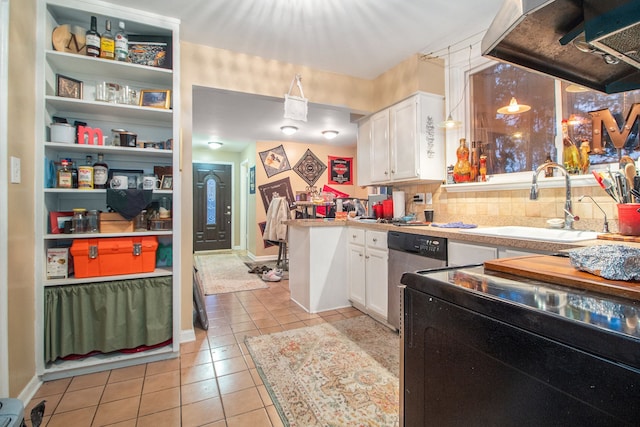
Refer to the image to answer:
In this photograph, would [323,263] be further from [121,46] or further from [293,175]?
[293,175]

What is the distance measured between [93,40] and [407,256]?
2.66 metres

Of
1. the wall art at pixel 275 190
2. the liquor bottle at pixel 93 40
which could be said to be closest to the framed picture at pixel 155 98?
the liquor bottle at pixel 93 40

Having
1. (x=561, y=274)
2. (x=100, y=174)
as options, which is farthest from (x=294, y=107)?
(x=561, y=274)

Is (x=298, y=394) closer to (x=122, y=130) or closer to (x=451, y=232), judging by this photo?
(x=451, y=232)

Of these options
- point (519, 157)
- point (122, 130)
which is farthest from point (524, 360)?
point (122, 130)

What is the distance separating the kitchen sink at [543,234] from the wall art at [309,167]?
4.66 metres

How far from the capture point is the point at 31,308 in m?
1.83

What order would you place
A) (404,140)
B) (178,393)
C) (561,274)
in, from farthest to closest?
(404,140) < (178,393) < (561,274)

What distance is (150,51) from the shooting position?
224 centimetres

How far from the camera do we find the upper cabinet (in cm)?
280

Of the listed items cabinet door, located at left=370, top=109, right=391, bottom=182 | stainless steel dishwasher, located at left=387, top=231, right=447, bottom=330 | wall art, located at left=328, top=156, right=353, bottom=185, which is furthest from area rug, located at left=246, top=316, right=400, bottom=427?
wall art, located at left=328, top=156, right=353, bottom=185

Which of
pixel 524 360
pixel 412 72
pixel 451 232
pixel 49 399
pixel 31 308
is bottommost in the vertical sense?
pixel 49 399

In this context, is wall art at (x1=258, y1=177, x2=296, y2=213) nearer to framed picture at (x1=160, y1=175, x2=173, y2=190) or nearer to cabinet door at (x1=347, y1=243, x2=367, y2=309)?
cabinet door at (x1=347, y1=243, x2=367, y2=309)

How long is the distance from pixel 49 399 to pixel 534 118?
144 inches
